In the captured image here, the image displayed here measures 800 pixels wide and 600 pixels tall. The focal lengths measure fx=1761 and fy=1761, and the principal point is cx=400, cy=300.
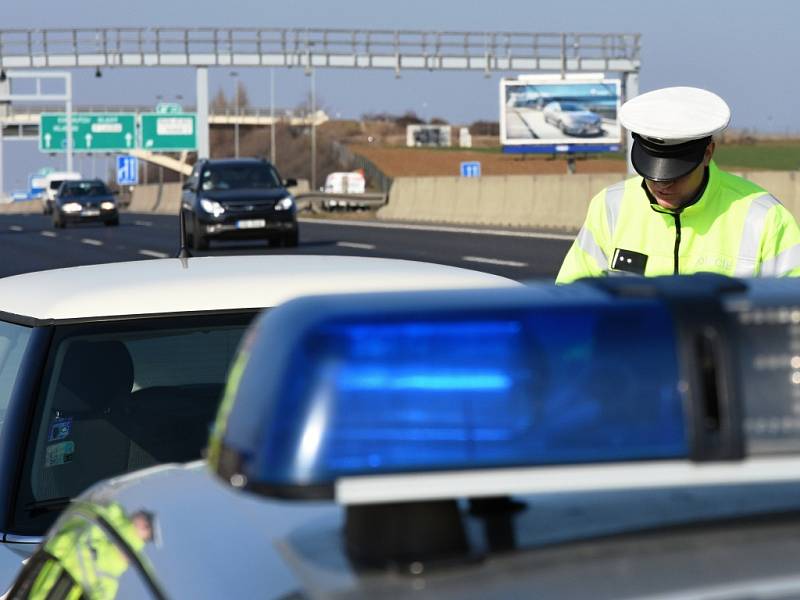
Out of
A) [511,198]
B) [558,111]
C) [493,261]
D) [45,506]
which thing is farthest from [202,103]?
[45,506]

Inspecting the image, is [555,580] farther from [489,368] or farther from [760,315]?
[760,315]

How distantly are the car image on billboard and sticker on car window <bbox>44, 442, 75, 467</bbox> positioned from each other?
255ft

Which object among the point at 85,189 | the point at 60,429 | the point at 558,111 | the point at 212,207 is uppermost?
the point at 558,111

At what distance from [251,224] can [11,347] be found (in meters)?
28.5

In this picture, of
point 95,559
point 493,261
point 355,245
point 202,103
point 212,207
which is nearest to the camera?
point 95,559

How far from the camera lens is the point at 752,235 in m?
4.31

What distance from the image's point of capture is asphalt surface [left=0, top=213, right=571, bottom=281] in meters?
28.0

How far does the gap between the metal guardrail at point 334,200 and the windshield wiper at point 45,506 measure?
2125 inches

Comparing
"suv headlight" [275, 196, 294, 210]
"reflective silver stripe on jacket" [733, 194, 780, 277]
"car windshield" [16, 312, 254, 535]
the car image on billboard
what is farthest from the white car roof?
the car image on billboard

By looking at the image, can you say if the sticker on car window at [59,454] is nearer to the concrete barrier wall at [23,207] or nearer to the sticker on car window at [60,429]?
the sticker on car window at [60,429]

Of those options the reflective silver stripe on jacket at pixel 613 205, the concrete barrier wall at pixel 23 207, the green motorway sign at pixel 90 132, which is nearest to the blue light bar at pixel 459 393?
the reflective silver stripe on jacket at pixel 613 205

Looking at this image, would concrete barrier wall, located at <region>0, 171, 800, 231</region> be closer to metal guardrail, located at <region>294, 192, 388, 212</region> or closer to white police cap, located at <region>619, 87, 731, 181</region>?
metal guardrail, located at <region>294, 192, 388, 212</region>

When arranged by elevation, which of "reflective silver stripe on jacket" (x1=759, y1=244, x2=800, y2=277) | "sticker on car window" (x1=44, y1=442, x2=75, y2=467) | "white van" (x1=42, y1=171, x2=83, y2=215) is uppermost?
"reflective silver stripe on jacket" (x1=759, y1=244, x2=800, y2=277)

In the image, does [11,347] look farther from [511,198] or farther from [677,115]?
[511,198]
